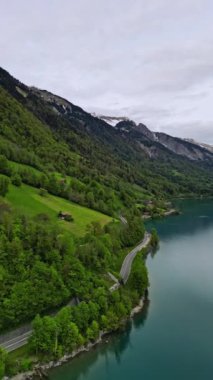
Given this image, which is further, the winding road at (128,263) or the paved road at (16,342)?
the winding road at (128,263)

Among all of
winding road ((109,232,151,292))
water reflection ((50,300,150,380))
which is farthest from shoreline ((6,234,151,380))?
winding road ((109,232,151,292))

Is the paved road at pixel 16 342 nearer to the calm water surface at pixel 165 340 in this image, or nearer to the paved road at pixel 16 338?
the paved road at pixel 16 338

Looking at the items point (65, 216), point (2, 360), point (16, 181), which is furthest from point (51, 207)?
point (2, 360)

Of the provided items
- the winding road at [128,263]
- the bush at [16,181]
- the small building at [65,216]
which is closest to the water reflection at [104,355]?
the winding road at [128,263]

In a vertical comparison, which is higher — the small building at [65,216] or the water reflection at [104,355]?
the small building at [65,216]

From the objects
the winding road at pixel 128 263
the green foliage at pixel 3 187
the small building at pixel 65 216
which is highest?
the green foliage at pixel 3 187

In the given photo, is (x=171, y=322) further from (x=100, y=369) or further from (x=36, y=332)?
(x=36, y=332)

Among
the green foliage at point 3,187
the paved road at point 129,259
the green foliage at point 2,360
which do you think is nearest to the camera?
the green foliage at point 2,360
